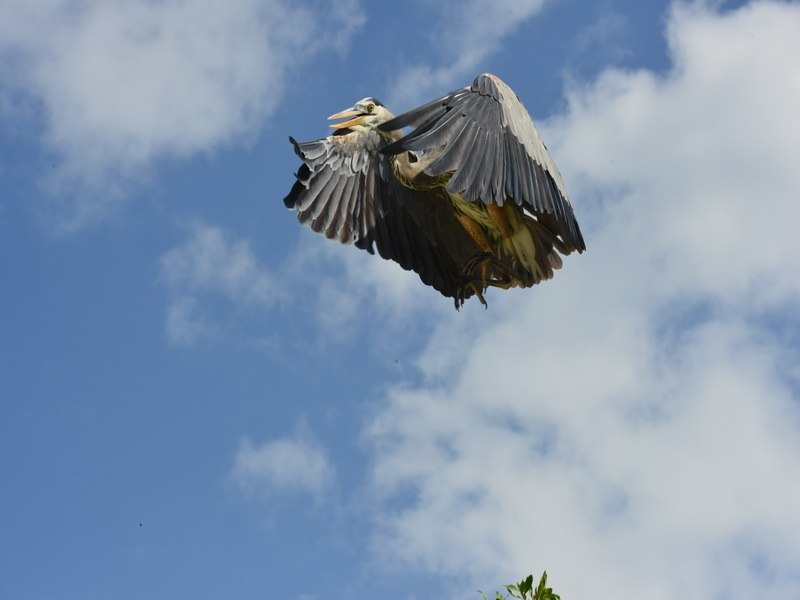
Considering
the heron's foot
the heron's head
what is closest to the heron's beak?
the heron's head

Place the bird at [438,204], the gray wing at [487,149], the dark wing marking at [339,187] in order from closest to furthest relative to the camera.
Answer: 1. the gray wing at [487,149]
2. the bird at [438,204]
3. the dark wing marking at [339,187]

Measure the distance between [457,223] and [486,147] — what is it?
1.18m

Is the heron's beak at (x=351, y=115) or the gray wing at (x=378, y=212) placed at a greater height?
the heron's beak at (x=351, y=115)

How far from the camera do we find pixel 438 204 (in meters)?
8.60

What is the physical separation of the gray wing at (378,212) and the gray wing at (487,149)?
549 millimetres

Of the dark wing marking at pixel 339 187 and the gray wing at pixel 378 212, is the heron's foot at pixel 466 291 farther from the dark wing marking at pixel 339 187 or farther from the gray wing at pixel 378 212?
the dark wing marking at pixel 339 187

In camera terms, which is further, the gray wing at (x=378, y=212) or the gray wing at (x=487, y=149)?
the gray wing at (x=378, y=212)

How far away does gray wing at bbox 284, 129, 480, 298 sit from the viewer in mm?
8523

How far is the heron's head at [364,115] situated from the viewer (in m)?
8.70

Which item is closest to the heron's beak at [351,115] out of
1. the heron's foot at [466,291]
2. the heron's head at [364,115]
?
the heron's head at [364,115]

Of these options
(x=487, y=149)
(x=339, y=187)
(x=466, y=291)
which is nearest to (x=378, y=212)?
(x=339, y=187)

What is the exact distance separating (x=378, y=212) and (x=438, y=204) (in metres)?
0.44

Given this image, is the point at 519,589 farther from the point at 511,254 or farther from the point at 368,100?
the point at 368,100

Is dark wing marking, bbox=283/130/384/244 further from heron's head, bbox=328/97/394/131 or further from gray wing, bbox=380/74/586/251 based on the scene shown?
gray wing, bbox=380/74/586/251
